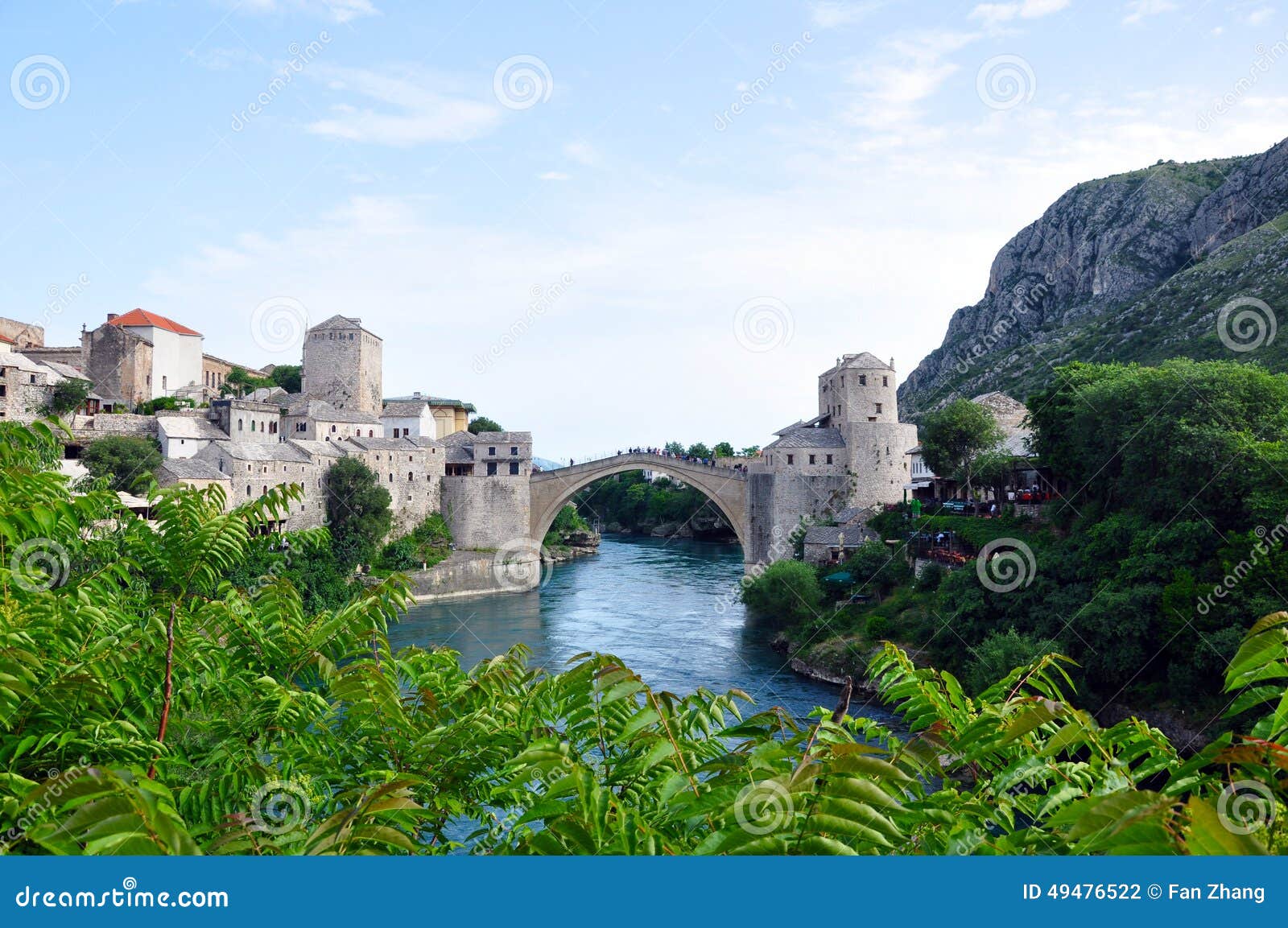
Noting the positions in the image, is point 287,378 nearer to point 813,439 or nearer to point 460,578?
point 460,578

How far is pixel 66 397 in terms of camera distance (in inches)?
1480

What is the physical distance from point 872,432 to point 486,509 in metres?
19.5

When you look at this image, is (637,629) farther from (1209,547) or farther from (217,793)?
(217,793)

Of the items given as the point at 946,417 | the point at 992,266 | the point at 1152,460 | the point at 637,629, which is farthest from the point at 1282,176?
the point at 637,629

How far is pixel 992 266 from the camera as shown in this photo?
95.9m

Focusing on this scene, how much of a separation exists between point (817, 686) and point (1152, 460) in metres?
10.5

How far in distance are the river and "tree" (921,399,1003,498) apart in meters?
10.2

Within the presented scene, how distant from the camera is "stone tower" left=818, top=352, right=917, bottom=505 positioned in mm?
39531

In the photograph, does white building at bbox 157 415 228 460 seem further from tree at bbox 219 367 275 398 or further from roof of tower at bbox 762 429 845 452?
roof of tower at bbox 762 429 845 452

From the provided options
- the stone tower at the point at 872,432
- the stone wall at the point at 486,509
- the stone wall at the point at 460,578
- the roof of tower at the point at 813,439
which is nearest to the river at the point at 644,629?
the stone wall at the point at 460,578

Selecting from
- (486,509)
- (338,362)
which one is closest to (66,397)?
(338,362)

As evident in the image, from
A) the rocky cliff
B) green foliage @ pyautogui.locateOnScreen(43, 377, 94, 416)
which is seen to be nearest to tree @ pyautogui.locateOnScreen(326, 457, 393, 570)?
green foliage @ pyautogui.locateOnScreen(43, 377, 94, 416)

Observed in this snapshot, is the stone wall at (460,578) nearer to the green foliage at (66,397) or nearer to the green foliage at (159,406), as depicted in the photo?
the green foliage at (159,406)

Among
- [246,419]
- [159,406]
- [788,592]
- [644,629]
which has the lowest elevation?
[644,629]
